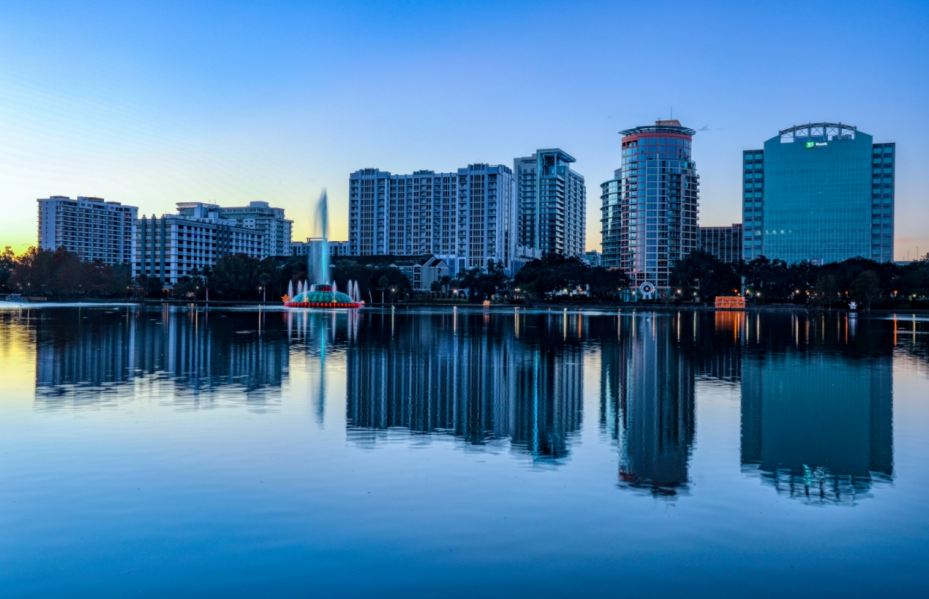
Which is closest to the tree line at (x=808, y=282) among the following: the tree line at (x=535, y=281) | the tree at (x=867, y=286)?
the tree at (x=867, y=286)

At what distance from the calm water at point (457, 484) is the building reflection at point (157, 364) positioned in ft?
0.90

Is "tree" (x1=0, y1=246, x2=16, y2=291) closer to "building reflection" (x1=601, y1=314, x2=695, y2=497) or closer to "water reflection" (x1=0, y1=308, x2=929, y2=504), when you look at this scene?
"water reflection" (x1=0, y1=308, x2=929, y2=504)

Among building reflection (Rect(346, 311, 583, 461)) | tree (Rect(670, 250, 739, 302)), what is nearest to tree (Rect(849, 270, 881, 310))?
tree (Rect(670, 250, 739, 302))

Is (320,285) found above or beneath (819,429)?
above

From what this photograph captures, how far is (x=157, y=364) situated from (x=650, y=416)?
65.3 ft

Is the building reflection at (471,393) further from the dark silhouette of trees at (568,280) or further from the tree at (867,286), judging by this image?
the dark silhouette of trees at (568,280)

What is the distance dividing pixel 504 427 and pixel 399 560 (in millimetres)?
8578

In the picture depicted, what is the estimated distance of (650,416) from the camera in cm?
1911

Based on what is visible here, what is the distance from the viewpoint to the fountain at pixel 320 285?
11831 cm

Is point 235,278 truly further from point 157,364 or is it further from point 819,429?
point 819,429

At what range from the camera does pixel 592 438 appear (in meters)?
16.4

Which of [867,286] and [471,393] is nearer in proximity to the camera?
[471,393]

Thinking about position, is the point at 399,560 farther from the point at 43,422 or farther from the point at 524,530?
the point at 43,422

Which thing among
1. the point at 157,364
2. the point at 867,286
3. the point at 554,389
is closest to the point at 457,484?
the point at 554,389
